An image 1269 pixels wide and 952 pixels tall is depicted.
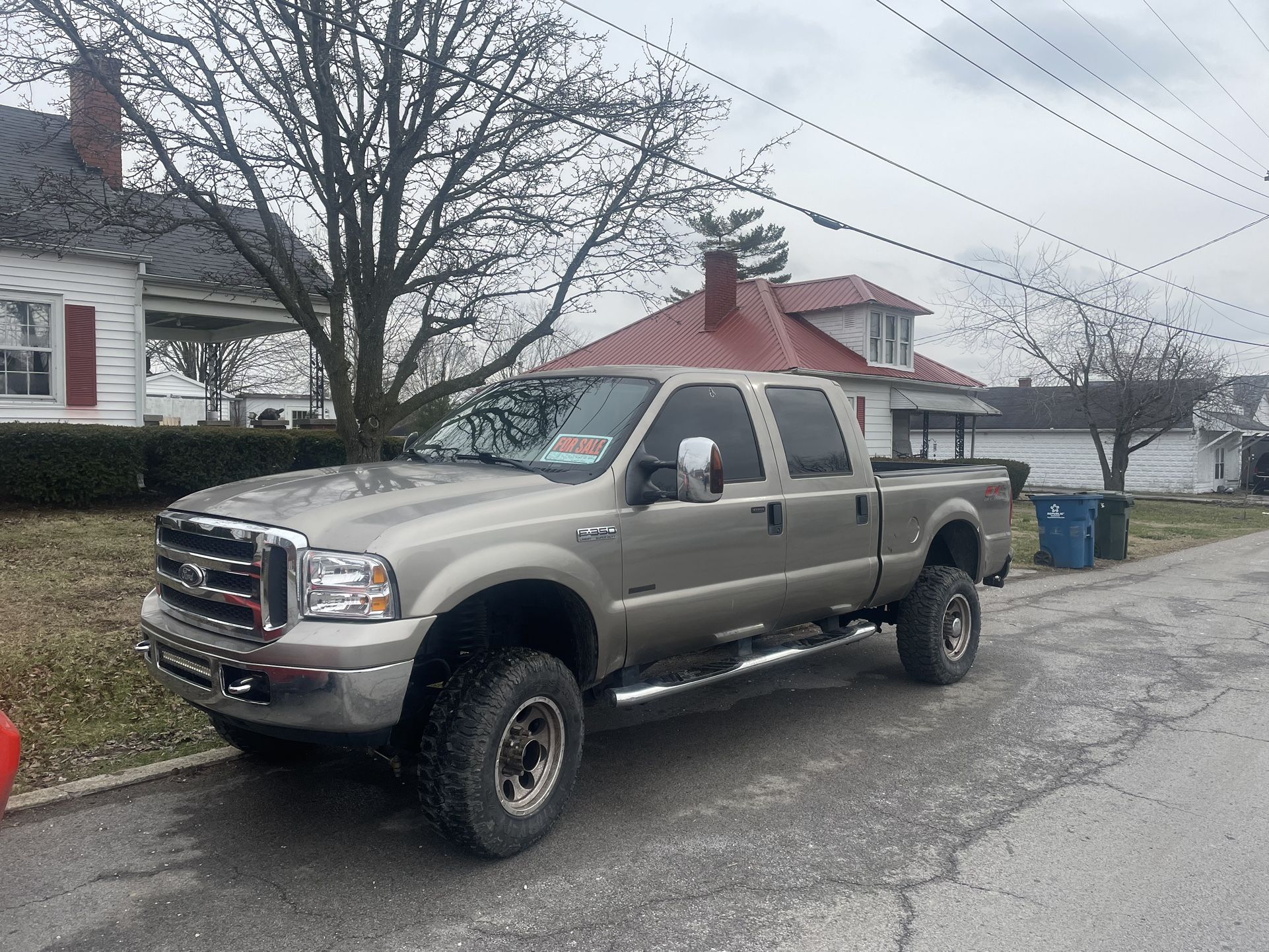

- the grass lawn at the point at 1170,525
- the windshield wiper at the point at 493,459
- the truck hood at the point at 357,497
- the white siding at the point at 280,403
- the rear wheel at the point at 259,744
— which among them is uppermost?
the white siding at the point at 280,403

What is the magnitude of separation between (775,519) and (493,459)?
5.20ft

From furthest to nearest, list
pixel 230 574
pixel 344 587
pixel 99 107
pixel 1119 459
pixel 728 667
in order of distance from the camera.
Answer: pixel 1119 459 < pixel 99 107 < pixel 728 667 < pixel 230 574 < pixel 344 587

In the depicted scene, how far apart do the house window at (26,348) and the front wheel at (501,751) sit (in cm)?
1269

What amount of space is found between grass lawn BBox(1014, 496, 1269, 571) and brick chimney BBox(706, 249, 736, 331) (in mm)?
10109

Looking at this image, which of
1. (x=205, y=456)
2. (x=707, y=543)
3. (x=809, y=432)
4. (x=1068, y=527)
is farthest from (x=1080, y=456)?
(x=707, y=543)

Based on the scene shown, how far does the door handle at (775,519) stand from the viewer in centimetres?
541

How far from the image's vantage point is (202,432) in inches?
501

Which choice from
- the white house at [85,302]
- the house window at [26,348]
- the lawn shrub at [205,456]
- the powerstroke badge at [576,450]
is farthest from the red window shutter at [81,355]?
the powerstroke badge at [576,450]

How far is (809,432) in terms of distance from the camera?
19.7ft

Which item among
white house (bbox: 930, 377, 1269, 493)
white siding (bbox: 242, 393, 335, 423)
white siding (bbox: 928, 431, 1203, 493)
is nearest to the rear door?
white house (bbox: 930, 377, 1269, 493)

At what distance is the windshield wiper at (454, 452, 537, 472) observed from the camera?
479 cm

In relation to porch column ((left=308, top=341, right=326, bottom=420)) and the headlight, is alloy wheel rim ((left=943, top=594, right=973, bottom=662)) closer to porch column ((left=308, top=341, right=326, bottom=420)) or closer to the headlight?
the headlight

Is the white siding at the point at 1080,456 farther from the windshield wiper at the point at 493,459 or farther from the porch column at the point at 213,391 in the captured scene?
the windshield wiper at the point at 493,459

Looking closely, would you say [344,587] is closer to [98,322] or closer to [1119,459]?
[98,322]
